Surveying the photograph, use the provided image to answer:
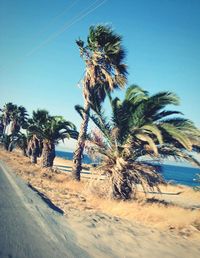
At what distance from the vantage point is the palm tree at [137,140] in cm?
1107

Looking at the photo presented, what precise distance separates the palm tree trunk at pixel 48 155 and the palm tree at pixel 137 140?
34.1ft

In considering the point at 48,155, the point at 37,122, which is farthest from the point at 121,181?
the point at 37,122

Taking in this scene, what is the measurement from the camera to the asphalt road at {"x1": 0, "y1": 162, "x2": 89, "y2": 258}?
445 centimetres

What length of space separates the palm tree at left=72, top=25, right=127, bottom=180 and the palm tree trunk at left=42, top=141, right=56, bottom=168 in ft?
16.0

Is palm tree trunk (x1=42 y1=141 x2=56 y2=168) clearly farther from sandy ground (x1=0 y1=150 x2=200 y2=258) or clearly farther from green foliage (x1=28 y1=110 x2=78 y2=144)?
sandy ground (x1=0 y1=150 x2=200 y2=258)

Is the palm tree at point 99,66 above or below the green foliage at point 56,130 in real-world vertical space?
above

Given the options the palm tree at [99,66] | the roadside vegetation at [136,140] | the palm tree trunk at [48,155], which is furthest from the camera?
the palm tree trunk at [48,155]

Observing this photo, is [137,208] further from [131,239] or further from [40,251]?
[40,251]

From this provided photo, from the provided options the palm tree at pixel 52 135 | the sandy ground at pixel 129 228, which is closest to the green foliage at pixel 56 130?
the palm tree at pixel 52 135

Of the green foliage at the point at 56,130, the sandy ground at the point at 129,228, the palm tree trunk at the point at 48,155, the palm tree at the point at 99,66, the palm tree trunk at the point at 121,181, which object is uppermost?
the palm tree at the point at 99,66

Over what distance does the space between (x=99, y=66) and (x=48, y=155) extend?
886 centimetres

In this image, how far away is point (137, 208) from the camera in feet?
31.3

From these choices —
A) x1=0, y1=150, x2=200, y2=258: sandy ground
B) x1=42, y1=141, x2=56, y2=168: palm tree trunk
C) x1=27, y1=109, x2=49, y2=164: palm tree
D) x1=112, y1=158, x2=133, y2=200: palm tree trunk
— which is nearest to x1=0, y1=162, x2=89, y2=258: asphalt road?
x1=0, y1=150, x2=200, y2=258: sandy ground

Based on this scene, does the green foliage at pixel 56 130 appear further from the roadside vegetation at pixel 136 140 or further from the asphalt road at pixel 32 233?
the asphalt road at pixel 32 233
